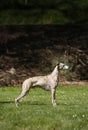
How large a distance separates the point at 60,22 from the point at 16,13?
10.7 ft

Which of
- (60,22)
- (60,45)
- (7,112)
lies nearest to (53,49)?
(60,45)

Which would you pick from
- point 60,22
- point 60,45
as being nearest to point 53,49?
point 60,45

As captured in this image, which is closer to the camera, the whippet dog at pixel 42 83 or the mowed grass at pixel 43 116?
the mowed grass at pixel 43 116

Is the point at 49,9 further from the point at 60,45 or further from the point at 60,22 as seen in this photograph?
the point at 60,45

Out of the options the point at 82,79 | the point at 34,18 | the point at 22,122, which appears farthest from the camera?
the point at 34,18

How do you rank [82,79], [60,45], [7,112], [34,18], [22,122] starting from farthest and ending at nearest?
[34,18]
[60,45]
[82,79]
[7,112]
[22,122]

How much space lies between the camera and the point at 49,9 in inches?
1505

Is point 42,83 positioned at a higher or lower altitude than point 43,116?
lower

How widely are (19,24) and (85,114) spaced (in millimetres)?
23418

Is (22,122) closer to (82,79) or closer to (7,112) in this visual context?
(7,112)

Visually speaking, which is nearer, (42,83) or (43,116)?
(43,116)

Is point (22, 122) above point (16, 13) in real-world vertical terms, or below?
above

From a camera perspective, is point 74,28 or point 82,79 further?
point 74,28

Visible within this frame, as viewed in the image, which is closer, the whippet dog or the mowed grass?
the mowed grass
